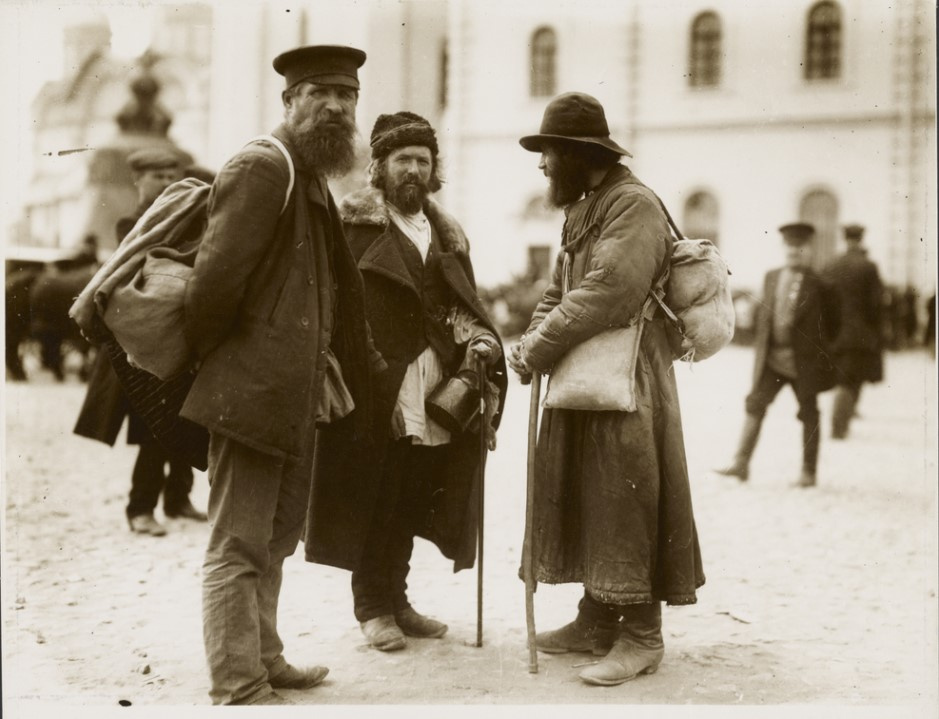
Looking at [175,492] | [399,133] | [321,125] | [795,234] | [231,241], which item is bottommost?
[175,492]

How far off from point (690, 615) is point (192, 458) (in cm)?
269

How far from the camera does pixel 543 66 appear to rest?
19.1 m

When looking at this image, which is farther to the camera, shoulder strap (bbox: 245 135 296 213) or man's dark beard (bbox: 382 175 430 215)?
man's dark beard (bbox: 382 175 430 215)

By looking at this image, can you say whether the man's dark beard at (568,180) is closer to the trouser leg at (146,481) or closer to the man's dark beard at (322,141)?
the man's dark beard at (322,141)

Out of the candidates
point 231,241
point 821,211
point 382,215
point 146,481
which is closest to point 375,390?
point 382,215

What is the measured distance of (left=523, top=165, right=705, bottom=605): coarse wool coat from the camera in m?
3.96

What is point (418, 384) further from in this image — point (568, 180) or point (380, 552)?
point (568, 180)

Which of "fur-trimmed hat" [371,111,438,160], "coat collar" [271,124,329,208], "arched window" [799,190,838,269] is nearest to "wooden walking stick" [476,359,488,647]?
"fur-trimmed hat" [371,111,438,160]

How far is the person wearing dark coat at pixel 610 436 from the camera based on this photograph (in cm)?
397

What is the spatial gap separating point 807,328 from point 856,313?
1.66 m

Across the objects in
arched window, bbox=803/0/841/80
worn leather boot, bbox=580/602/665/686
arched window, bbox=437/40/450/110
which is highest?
arched window, bbox=437/40/450/110

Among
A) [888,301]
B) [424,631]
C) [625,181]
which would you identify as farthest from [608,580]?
[888,301]

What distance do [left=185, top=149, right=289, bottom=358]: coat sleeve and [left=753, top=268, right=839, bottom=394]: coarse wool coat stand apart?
592 centimetres

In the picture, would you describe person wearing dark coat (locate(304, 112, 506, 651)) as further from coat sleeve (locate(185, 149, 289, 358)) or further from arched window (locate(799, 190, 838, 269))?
arched window (locate(799, 190, 838, 269))
